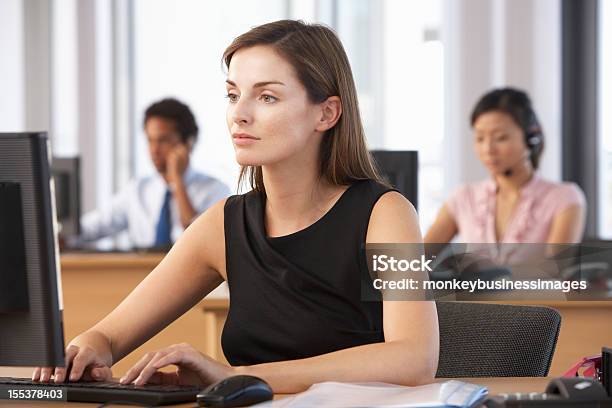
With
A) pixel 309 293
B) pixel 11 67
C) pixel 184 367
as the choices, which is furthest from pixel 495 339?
pixel 11 67

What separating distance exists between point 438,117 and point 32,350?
19.4 ft

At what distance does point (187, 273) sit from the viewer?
204 centimetres

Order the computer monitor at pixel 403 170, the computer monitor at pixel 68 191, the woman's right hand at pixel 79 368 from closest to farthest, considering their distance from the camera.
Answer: the woman's right hand at pixel 79 368 < the computer monitor at pixel 403 170 < the computer monitor at pixel 68 191

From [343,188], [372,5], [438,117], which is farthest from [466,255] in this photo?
[372,5]

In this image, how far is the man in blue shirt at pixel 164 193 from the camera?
5084 millimetres

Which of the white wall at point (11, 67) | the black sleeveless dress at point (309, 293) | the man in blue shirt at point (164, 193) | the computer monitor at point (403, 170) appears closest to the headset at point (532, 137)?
the computer monitor at point (403, 170)

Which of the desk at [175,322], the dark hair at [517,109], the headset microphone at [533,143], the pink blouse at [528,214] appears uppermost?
the dark hair at [517,109]

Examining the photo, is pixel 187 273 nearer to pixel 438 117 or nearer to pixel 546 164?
pixel 546 164

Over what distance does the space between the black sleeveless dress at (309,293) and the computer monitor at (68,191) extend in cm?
317

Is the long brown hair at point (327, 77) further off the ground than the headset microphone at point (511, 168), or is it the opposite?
the long brown hair at point (327, 77)

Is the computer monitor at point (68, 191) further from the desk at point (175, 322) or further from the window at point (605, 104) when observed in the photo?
the window at point (605, 104)

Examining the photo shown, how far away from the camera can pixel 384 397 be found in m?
1.43

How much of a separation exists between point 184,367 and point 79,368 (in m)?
0.23

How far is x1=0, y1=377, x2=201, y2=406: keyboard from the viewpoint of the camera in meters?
1.53
